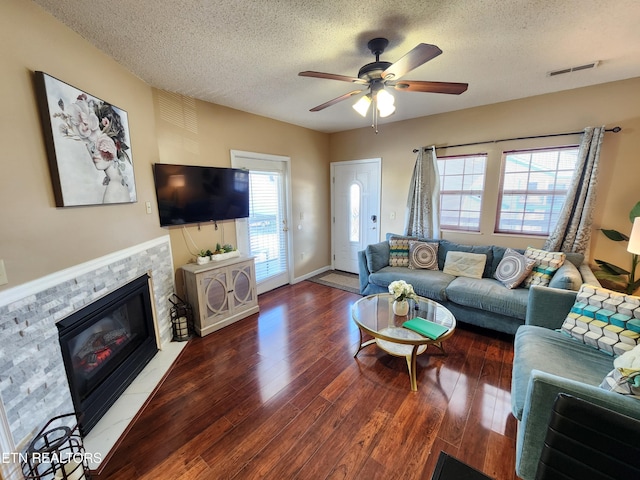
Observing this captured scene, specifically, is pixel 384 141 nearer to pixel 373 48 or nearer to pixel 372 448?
pixel 373 48

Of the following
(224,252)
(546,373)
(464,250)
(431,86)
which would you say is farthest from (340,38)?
(464,250)

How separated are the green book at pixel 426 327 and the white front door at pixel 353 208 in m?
2.42

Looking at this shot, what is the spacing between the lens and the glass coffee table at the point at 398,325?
205 cm

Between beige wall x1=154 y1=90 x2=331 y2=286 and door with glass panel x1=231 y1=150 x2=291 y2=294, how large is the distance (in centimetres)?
12

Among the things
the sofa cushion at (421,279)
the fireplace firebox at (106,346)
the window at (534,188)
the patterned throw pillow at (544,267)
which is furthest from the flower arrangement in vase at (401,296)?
the fireplace firebox at (106,346)

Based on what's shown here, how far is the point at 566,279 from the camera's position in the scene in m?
2.28

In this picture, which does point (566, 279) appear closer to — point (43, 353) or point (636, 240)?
point (636, 240)

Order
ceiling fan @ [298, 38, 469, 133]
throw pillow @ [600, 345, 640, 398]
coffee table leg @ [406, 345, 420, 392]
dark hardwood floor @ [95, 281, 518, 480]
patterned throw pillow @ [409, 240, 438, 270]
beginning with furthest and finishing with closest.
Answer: patterned throw pillow @ [409, 240, 438, 270] → coffee table leg @ [406, 345, 420, 392] → ceiling fan @ [298, 38, 469, 133] → dark hardwood floor @ [95, 281, 518, 480] → throw pillow @ [600, 345, 640, 398]

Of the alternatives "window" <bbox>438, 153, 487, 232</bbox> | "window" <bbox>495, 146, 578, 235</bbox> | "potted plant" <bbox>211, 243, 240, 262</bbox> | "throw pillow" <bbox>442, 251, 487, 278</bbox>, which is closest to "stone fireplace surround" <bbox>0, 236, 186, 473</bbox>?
"potted plant" <bbox>211, 243, 240, 262</bbox>

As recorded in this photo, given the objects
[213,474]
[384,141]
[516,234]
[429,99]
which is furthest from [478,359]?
[384,141]

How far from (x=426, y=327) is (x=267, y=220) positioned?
2611mm

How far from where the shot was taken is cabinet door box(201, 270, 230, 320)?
9.29ft

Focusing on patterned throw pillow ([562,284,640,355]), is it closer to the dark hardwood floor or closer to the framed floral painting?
the dark hardwood floor

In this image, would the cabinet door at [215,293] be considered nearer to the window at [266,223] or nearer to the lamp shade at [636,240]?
the window at [266,223]
